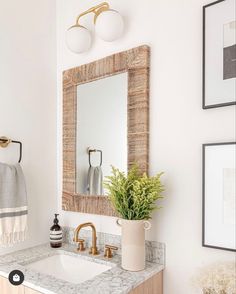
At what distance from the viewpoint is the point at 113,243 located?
1636 mm

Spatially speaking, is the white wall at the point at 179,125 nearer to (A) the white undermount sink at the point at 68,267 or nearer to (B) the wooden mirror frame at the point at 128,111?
(B) the wooden mirror frame at the point at 128,111

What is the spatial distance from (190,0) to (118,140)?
0.79 metres

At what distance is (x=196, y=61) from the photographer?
138 cm

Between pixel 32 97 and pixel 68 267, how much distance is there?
1.05m

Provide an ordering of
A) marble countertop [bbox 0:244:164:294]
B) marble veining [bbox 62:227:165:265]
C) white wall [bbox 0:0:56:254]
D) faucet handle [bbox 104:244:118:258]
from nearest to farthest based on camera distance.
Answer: marble countertop [bbox 0:244:164:294] < marble veining [bbox 62:227:165:265] < faucet handle [bbox 104:244:118:258] < white wall [bbox 0:0:56:254]

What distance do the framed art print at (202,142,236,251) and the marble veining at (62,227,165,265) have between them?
0.86 feet

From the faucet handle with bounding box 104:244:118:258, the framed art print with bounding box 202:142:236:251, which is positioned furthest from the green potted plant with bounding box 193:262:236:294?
the faucet handle with bounding box 104:244:118:258

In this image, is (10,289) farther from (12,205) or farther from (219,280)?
(219,280)

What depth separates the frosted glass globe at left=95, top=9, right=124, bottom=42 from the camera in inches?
60.4

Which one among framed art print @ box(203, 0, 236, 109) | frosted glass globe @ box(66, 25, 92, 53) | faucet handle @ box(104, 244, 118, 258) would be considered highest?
frosted glass globe @ box(66, 25, 92, 53)

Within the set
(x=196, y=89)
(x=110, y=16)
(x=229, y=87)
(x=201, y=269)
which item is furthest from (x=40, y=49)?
(x=201, y=269)

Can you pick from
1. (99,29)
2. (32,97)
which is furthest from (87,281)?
(99,29)

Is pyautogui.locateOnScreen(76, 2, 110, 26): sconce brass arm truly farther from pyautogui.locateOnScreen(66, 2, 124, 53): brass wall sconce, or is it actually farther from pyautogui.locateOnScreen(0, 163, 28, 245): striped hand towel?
pyautogui.locateOnScreen(0, 163, 28, 245): striped hand towel

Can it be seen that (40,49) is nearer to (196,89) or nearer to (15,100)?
(15,100)
